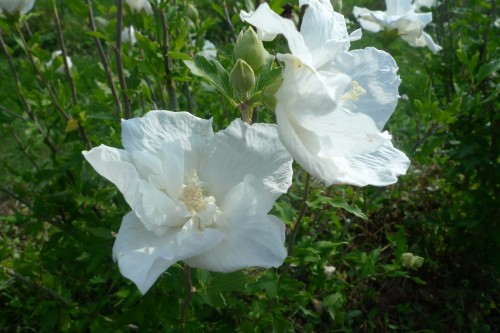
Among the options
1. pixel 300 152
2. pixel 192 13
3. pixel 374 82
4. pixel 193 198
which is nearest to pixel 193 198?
pixel 193 198

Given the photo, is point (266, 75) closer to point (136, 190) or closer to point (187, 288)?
point (136, 190)

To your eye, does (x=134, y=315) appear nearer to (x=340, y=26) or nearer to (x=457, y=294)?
(x=340, y=26)

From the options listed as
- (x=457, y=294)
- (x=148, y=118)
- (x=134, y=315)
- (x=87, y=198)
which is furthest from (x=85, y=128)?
(x=457, y=294)

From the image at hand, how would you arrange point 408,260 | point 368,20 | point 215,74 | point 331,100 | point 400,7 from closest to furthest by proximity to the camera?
point 331,100 → point 215,74 → point 408,260 → point 400,7 → point 368,20

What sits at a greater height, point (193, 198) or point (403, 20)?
point (193, 198)

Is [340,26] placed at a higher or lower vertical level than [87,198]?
higher

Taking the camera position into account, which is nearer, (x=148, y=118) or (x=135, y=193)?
(x=135, y=193)

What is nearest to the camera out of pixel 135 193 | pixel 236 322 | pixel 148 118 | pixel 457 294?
pixel 135 193
